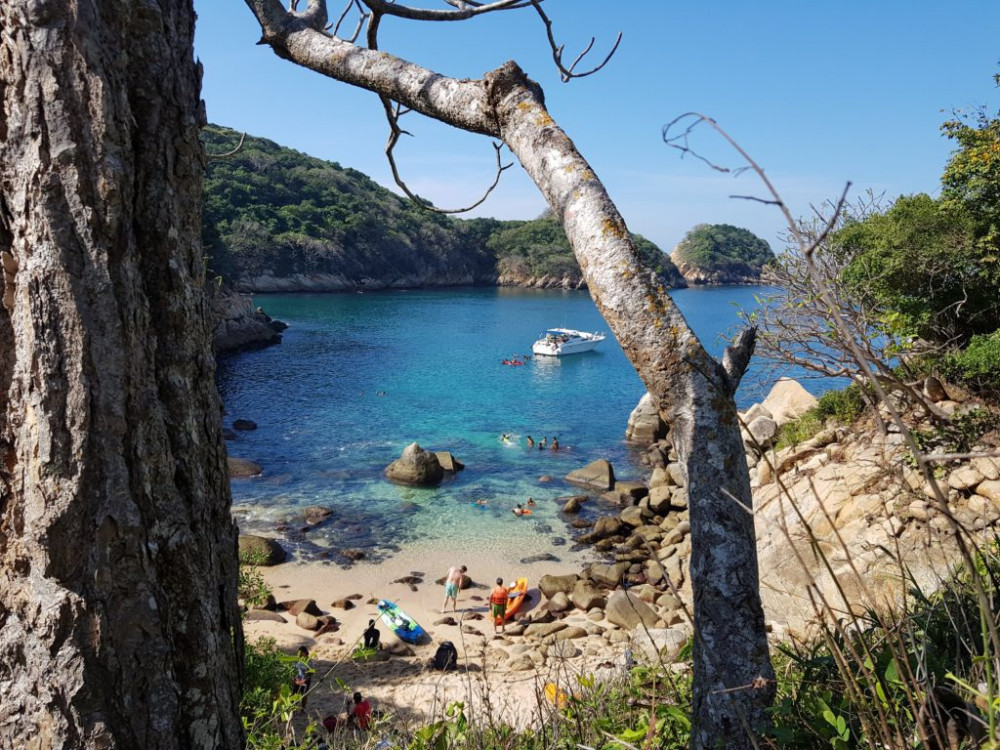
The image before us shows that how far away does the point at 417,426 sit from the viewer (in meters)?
27.5

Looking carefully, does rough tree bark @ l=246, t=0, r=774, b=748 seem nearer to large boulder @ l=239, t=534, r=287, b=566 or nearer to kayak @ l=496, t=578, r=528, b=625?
kayak @ l=496, t=578, r=528, b=625

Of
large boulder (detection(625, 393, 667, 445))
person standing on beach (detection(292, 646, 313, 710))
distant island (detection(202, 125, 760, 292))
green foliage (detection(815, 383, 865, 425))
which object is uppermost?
distant island (detection(202, 125, 760, 292))

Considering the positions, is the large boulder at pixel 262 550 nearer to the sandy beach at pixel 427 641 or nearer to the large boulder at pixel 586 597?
the sandy beach at pixel 427 641

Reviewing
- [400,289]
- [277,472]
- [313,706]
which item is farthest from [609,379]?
[400,289]

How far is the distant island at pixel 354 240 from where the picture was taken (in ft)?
251

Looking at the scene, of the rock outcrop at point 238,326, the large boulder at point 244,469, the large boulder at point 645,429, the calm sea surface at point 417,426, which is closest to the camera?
the calm sea surface at point 417,426

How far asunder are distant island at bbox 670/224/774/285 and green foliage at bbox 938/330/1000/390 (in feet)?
354

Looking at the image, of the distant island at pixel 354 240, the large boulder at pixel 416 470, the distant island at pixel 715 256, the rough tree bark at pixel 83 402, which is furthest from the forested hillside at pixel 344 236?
the rough tree bark at pixel 83 402

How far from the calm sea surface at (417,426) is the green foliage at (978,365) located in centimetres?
349

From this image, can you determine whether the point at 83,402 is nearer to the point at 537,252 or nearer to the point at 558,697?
the point at 558,697

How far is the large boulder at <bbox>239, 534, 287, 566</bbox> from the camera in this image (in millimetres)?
14492

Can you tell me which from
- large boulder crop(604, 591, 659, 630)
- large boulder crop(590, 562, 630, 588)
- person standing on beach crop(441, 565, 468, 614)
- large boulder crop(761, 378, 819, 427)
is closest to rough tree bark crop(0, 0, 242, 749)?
person standing on beach crop(441, 565, 468, 614)

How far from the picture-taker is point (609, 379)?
38.5 metres

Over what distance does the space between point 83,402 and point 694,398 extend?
1872 millimetres
